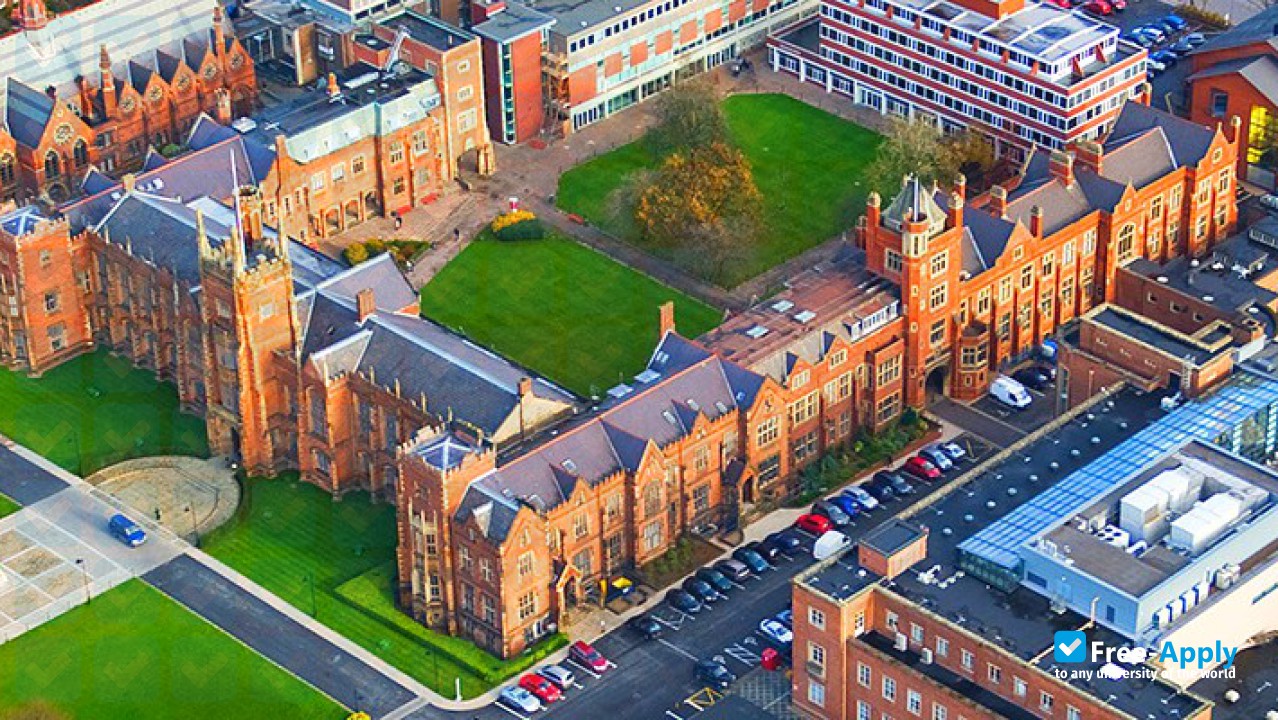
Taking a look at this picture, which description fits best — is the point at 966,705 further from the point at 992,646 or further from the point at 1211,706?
the point at 1211,706

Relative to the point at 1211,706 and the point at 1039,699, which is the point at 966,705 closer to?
the point at 1039,699

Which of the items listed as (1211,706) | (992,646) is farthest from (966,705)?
(1211,706)
